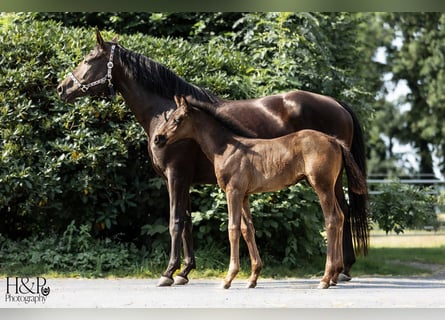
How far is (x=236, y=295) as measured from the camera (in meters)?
6.90

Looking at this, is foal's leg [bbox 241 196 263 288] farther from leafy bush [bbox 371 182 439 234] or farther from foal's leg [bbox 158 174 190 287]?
leafy bush [bbox 371 182 439 234]

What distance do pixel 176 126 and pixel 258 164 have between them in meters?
0.85

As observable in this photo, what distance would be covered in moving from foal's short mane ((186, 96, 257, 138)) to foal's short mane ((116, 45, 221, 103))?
0.44m

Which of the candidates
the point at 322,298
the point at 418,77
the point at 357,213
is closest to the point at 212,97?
the point at 357,213

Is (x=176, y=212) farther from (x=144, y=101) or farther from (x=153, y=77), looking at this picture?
(x=153, y=77)

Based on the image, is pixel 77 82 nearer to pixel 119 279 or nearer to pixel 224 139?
pixel 224 139

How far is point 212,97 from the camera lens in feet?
26.0

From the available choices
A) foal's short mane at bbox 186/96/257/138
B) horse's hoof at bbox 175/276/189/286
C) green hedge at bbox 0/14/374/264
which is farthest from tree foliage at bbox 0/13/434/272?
foal's short mane at bbox 186/96/257/138

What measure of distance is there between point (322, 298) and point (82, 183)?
12.1 feet

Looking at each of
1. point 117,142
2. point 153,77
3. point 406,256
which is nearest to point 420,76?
point 406,256

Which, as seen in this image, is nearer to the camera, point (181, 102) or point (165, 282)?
point (181, 102)

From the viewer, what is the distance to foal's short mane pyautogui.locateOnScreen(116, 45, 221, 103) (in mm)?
7914

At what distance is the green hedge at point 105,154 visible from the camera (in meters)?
9.16

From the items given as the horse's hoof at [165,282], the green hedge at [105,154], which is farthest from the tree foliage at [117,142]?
the horse's hoof at [165,282]
